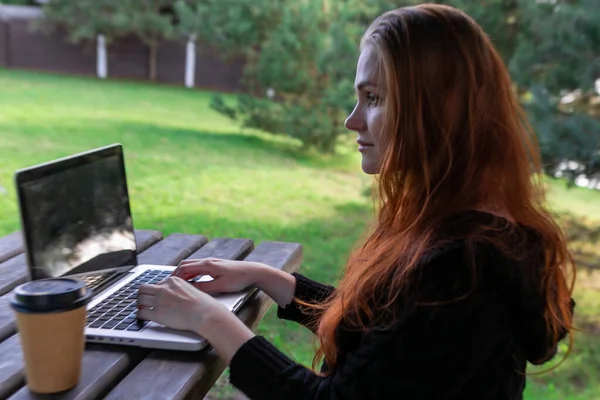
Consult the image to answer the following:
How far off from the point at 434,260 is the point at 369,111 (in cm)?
29

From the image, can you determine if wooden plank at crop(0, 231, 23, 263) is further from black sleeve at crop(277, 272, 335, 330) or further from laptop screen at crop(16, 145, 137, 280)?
black sleeve at crop(277, 272, 335, 330)

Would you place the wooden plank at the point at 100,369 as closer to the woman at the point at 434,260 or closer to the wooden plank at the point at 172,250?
the woman at the point at 434,260

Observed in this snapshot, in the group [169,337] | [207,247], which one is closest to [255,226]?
[207,247]

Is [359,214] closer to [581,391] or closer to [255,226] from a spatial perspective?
[255,226]

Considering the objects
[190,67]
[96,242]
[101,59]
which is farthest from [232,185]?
[101,59]

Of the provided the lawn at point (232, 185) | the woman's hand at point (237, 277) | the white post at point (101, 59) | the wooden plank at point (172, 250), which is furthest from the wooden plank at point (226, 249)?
the white post at point (101, 59)

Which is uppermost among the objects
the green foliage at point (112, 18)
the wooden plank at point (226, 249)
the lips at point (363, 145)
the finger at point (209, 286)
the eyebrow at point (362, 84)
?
the eyebrow at point (362, 84)

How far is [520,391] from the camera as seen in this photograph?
96cm

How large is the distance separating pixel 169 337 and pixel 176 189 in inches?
142

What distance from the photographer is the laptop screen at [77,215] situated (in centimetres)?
108

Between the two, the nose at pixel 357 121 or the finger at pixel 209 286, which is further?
the finger at pixel 209 286

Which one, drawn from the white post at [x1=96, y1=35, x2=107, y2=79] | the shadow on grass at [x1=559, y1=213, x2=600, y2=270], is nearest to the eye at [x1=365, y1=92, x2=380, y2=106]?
the shadow on grass at [x1=559, y1=213, x2=600, y2=270]

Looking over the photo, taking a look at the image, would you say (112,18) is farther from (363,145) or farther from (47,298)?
(47,298)

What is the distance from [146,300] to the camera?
1025 mm
